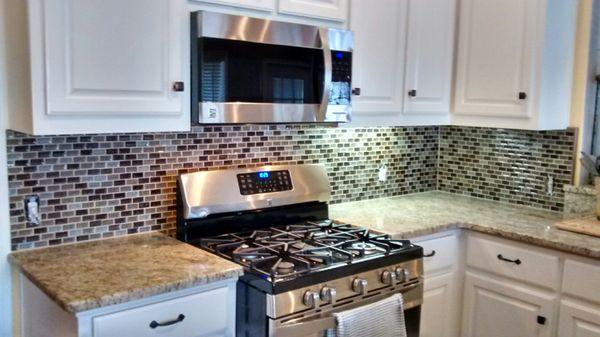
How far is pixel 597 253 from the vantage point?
90.8 inches

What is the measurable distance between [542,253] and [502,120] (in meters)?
0.71

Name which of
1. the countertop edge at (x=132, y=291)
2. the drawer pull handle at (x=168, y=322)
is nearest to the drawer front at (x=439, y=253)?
the countertop edge at (x=132, y=291)

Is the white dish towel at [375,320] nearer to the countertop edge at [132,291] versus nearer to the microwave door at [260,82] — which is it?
the countertop edge at [132,291]

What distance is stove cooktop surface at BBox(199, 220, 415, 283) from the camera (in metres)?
2.01

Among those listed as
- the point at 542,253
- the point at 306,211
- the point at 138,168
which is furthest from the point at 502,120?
the point at 138,168

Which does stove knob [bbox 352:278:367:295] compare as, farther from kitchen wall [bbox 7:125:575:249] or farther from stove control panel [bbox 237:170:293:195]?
kitchen wall [bbox 7:125:575:249]

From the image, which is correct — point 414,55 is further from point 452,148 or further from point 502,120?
point 452,148

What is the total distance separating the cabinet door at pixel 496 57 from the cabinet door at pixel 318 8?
80cm

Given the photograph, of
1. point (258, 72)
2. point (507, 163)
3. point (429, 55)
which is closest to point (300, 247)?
point (258, 72)

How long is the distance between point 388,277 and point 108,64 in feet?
4.06

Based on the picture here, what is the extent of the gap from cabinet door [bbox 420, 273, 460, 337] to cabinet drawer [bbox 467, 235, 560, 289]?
160 mm

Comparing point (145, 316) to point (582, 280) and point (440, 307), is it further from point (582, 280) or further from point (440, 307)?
point (582, 280)

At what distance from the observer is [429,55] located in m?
2.92

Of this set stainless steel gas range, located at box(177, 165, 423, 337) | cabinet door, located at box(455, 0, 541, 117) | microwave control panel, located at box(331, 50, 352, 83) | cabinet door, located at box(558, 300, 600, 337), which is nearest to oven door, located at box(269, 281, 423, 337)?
stainless steel gas range, located at box(177, 165, 423, 337)
